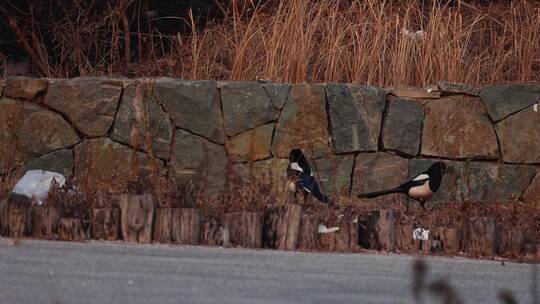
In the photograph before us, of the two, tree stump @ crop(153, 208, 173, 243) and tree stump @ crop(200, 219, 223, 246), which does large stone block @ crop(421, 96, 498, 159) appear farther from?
tree stump @ crop(153, 208, 173, 243)

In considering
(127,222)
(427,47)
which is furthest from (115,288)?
(427,47)

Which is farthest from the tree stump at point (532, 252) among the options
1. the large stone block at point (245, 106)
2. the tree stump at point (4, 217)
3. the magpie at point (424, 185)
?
the tree stump at point (4, 217)

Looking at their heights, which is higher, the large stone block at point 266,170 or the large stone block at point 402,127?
the large stone block at point 402,127

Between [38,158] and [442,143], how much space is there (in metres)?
3.65

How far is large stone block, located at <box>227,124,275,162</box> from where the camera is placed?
986cm

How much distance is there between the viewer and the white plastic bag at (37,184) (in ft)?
26.8

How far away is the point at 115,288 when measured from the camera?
5277 millimetres

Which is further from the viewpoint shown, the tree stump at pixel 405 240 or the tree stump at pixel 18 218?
the tree stump at pixel 405 240

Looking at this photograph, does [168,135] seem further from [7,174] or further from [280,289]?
[280,289]

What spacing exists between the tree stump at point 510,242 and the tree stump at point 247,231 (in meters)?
1.70

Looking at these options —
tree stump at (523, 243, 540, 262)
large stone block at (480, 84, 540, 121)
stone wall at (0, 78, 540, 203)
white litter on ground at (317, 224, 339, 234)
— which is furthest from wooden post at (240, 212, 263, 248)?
large stone block at (480, 84, 540, 121)

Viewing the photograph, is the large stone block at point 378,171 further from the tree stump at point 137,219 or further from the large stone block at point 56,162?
the tree stump at point 137,219

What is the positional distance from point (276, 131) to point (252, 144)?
9.7 inches

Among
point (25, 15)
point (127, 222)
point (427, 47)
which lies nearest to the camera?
point (127, 222)
